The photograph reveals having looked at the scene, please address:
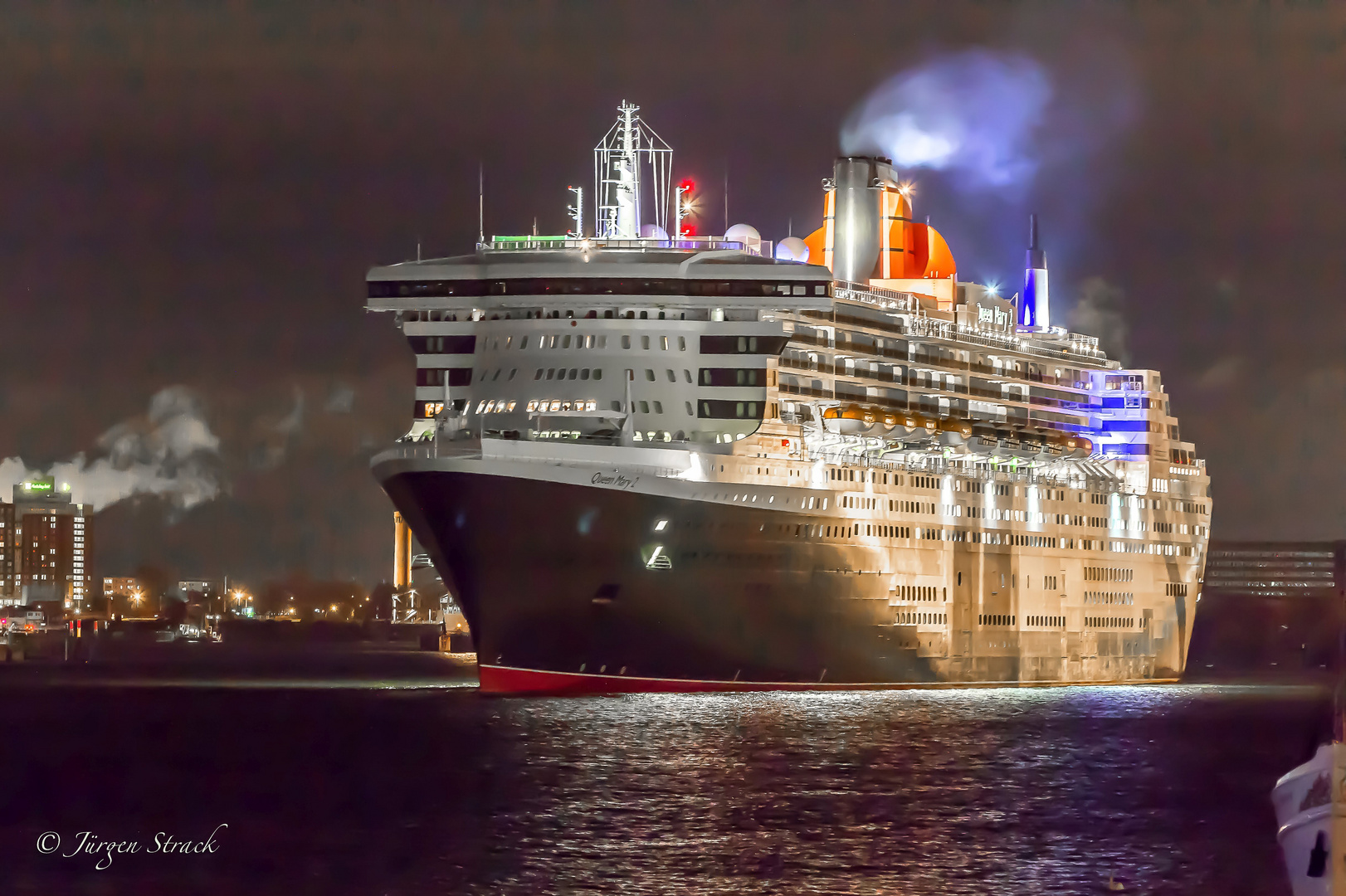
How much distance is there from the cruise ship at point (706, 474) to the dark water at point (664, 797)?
2.68 meters

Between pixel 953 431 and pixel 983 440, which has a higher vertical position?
pixel 953 431

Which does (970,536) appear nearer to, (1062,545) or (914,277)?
(1062,545)

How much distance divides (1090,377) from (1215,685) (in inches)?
1194

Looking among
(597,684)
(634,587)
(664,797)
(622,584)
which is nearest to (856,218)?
(634,587)

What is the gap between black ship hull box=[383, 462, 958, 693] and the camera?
7238 centimetres

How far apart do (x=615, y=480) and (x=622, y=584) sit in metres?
3.40

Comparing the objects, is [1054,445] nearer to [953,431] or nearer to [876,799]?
[953,431]

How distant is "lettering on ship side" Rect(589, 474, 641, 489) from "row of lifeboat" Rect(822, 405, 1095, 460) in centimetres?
1072

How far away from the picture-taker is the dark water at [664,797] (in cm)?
4431

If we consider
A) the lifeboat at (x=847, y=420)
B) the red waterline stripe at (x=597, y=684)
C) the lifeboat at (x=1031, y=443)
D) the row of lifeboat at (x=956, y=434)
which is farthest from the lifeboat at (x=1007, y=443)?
the red waterline stripe at (x=597, y=684)

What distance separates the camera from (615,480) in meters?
72.2

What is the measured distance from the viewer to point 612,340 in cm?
7588

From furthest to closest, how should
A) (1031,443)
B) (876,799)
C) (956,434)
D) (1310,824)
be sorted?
(1031,443) < (956,434) < (876,799) < (1310,824)

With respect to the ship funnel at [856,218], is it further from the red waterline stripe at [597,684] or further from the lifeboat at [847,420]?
the red waterline stripe at [597,684]
